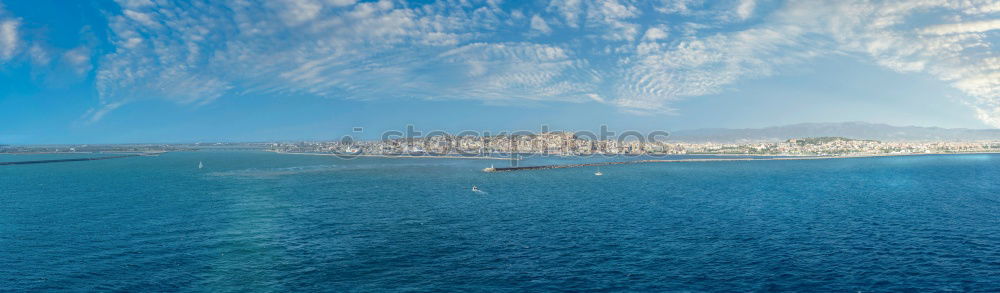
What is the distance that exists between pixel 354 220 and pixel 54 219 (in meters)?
25.3

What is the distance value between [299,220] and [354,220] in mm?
4459

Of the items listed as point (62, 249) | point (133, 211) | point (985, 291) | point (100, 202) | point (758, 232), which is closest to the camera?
point (985, 291)

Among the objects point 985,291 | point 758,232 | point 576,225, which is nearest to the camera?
point 985,291

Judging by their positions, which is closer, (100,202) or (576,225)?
(576,225)

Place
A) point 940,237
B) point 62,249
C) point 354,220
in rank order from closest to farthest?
point 62,249
point 940,237
point 354,220

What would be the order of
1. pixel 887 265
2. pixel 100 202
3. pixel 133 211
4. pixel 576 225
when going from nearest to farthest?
1. pixel 887 265
2. pixel 576 225
3. pixel 133 211
4. pixel 100 202

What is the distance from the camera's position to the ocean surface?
71.5 feet

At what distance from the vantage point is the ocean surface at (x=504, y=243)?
858 inches

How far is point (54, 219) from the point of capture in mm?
39062

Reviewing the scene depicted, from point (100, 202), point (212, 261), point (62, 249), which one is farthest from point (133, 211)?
point (212, 261)

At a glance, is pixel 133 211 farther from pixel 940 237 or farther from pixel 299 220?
pixel 940 237

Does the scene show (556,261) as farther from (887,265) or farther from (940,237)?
(940,237)

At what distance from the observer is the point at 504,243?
29297 mm

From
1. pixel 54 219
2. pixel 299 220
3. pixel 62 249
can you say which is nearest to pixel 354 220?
pixel 299 220
